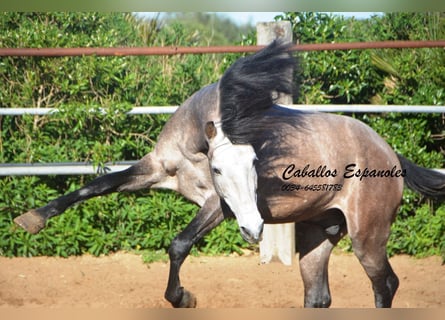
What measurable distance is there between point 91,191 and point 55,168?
1.13 meters

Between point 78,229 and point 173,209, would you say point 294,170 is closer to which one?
point 173,209

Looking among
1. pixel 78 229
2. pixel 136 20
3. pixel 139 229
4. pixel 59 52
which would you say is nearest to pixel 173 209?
pixel 139 229

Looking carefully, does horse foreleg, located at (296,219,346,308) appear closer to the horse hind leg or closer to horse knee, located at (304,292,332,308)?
horse knee, located at (304,292,332,308)

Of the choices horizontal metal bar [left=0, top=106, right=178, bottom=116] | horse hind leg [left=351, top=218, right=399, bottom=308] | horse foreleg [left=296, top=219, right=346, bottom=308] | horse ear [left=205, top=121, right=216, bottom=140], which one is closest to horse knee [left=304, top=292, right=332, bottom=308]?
horse foreleg [left=296, top=219, right=346, bottom=308]

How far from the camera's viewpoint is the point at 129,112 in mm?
5008

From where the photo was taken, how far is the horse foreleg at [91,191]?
3.80m

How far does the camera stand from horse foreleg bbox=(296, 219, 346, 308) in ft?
13.9

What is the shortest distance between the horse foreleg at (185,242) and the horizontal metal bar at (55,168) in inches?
53.2

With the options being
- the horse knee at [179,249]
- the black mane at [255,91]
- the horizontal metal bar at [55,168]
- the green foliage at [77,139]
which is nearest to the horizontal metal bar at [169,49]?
the green foliage at [77,139]

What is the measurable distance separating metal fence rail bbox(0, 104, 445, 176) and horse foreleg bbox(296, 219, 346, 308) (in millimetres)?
976

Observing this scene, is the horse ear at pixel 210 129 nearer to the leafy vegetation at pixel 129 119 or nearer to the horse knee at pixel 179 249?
the horse knee at pixel 179 249


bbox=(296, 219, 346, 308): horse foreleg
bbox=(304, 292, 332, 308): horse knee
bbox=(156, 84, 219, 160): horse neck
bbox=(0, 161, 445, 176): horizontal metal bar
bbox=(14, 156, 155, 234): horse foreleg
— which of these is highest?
bbox=(156, 84, 219, 160): horse neck

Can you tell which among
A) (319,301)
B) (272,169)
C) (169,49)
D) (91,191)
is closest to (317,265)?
(319,301)

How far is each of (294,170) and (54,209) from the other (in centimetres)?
122
